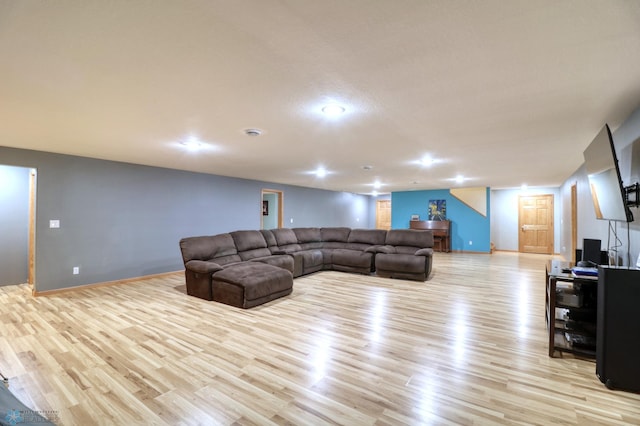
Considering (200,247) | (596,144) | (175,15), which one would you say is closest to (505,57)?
(596,144)

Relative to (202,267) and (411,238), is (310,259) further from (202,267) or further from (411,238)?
(202,267)

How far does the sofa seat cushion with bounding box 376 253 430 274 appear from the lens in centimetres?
546

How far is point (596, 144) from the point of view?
8.47ft

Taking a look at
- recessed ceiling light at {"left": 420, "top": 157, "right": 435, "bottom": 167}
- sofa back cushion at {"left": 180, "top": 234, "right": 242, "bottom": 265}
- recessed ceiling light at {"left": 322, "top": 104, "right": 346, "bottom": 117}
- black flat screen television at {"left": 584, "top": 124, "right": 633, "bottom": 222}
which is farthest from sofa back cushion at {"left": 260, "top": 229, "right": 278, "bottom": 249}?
black flat screen television at {"left": 584, "top": 124, "right": 633, "bottom": 222}

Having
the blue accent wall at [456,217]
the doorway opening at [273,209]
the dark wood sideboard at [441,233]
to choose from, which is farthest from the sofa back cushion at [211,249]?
the blue accent wall at [456,217]

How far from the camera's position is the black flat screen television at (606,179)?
87.7 inches

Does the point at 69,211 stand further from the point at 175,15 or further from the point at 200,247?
the point at 175,15

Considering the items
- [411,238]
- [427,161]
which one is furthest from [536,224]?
[427,161]

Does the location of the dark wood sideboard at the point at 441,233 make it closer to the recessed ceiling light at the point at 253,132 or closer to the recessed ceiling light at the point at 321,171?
the recessed ceiling light at the point at 321,171

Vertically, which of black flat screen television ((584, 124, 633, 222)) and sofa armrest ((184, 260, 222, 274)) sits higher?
black flat screen television ((584, 124, 633, 222))

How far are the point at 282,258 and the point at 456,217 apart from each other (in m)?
7.09

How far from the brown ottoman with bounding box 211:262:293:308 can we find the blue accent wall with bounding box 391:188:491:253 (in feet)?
24.5

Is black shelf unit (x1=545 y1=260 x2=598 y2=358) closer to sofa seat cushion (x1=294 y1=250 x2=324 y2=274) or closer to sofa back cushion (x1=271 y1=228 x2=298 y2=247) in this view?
sofa seat cushion (x1=294 y1=250 x2=324 y2=274)

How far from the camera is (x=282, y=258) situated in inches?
211
